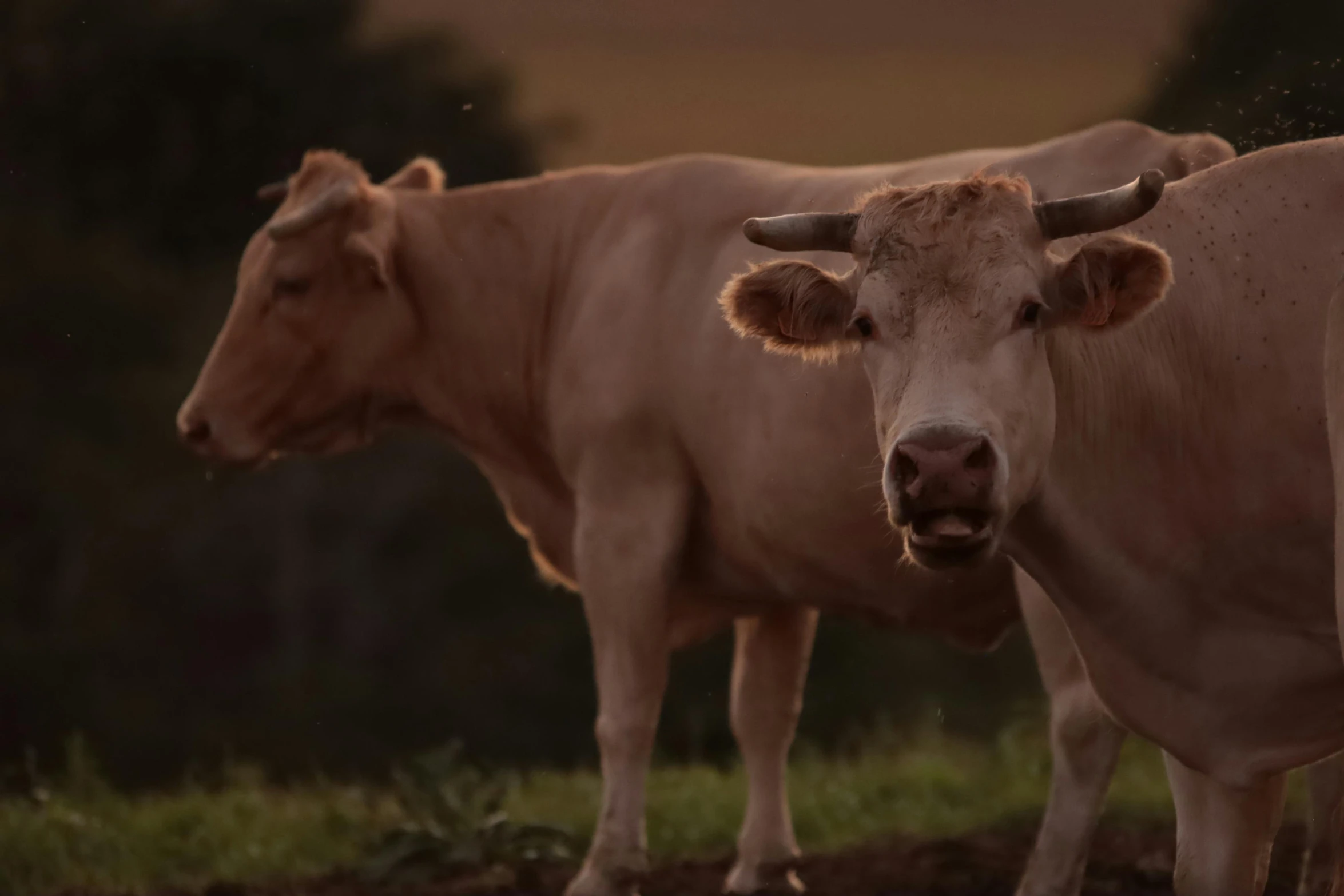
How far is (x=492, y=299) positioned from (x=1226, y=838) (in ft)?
10.9

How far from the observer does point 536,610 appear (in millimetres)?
19156

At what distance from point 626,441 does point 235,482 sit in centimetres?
1351

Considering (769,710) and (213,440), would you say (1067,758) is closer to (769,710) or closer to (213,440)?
(769,710)

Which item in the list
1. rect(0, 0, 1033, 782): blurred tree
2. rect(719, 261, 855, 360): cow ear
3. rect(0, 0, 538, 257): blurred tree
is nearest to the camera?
rect(719, 261, 855, 360): cow ear

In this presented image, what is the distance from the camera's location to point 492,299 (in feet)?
23.4

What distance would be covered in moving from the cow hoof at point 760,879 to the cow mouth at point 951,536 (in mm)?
2602

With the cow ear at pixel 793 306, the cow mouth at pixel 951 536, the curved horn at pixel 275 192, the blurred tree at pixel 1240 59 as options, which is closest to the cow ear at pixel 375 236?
the curved horn at pixel 275 192

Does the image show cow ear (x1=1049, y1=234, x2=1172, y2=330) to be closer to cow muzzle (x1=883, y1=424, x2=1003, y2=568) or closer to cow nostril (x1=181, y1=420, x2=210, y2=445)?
cow muzzle (x1=883, y1=424, x2=1003, y2=568)

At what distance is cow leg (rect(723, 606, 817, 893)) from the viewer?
6840mm

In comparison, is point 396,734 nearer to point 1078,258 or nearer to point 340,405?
point 340,405

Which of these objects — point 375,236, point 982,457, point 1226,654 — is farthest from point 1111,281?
point 375,236

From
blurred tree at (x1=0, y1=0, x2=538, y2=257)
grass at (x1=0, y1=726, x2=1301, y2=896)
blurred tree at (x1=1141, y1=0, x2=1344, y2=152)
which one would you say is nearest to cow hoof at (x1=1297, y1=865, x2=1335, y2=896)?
grass at (x1=0, y1=726, x2=1301, y2=896)

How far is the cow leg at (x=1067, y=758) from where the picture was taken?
5.45 m

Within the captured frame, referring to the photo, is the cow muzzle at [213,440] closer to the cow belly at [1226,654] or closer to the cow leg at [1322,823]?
the cow belly at [1226,654]
